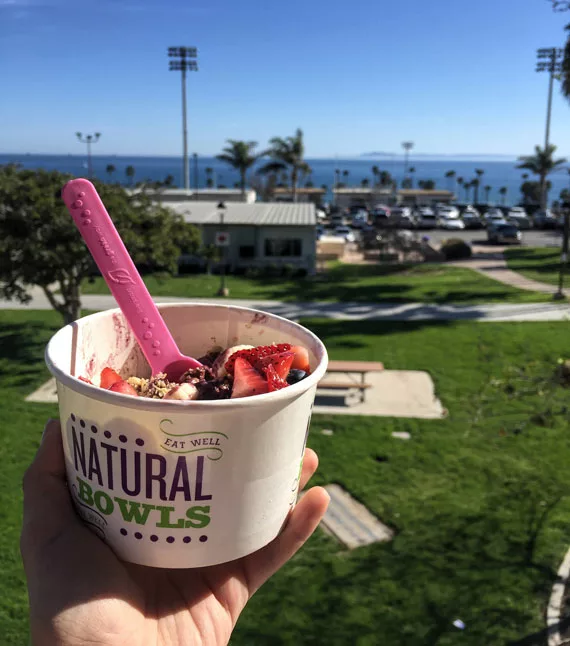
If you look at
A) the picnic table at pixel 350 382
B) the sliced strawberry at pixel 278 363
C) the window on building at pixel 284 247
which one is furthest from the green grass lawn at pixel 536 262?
the sliced strawberry at pixel 278 363

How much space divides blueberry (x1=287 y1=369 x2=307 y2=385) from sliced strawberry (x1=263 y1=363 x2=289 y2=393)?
0.20ft

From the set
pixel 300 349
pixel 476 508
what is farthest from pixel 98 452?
pixel 476 508

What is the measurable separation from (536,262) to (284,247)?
1336 centimetres

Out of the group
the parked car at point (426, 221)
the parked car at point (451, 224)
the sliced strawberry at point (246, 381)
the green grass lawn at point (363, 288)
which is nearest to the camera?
the sliced strawberry at point (246, 381)

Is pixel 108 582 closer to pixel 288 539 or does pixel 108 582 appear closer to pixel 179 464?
pixel 179 464

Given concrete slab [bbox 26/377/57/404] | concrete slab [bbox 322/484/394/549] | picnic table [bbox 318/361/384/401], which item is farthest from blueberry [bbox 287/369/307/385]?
concrete slab [bbox 26/377/57/404]

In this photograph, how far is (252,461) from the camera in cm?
195

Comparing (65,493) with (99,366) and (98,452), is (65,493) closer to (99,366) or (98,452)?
(98,452)

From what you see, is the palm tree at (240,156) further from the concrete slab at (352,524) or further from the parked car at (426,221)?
the concrete slab at (352,524)

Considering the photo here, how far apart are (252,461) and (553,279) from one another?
26247 mm

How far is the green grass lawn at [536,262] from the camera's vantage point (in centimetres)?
2674

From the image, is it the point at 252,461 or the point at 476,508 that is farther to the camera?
the point at 476,508

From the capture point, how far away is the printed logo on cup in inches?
71.8

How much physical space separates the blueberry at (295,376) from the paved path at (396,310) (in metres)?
15.4
